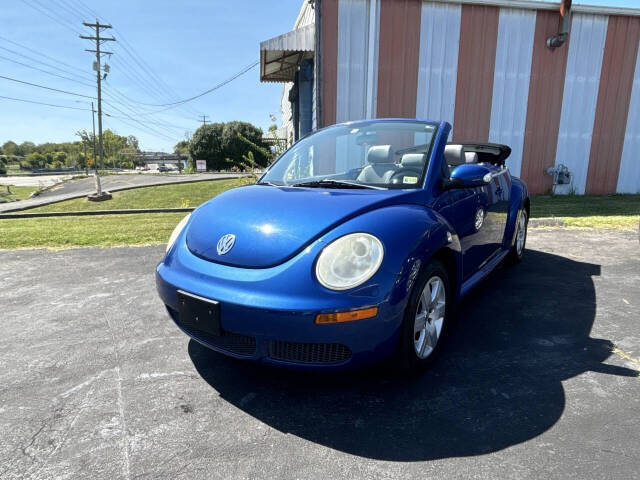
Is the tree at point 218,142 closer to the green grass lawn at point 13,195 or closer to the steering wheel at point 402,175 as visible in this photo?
the green grass lawn at point 13,195

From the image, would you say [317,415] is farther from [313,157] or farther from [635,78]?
[635,78]

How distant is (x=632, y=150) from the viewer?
12.3m

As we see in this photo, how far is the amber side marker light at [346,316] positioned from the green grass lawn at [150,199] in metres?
13.7

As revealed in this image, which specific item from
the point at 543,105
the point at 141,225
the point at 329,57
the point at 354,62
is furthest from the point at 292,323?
the point at 543,105

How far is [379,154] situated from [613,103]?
12465mm

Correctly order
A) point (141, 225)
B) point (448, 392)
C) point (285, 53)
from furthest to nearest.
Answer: point (285, 53) → point (141, 225) → point (448, 392)

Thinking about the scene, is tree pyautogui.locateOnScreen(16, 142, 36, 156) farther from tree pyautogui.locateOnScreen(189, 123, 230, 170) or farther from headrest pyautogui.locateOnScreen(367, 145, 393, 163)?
headrest pyautogui.locateOnScreen(367, 145, 393, 163)

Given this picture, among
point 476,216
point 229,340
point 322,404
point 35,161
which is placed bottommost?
point 322,404

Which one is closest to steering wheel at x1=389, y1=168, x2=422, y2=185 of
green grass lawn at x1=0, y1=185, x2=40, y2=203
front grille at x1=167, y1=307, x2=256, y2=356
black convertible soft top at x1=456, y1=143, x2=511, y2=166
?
front grille at x1=167, y1=307, x2=256, y2=356

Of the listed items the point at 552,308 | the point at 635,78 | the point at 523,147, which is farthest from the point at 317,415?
the point at 635,78

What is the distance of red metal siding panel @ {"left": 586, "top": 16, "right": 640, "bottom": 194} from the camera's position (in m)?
11.6

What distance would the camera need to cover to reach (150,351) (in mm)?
2697

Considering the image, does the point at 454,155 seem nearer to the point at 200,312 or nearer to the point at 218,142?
the point at 200,312

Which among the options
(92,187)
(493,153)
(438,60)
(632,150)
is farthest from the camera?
(92,187)
